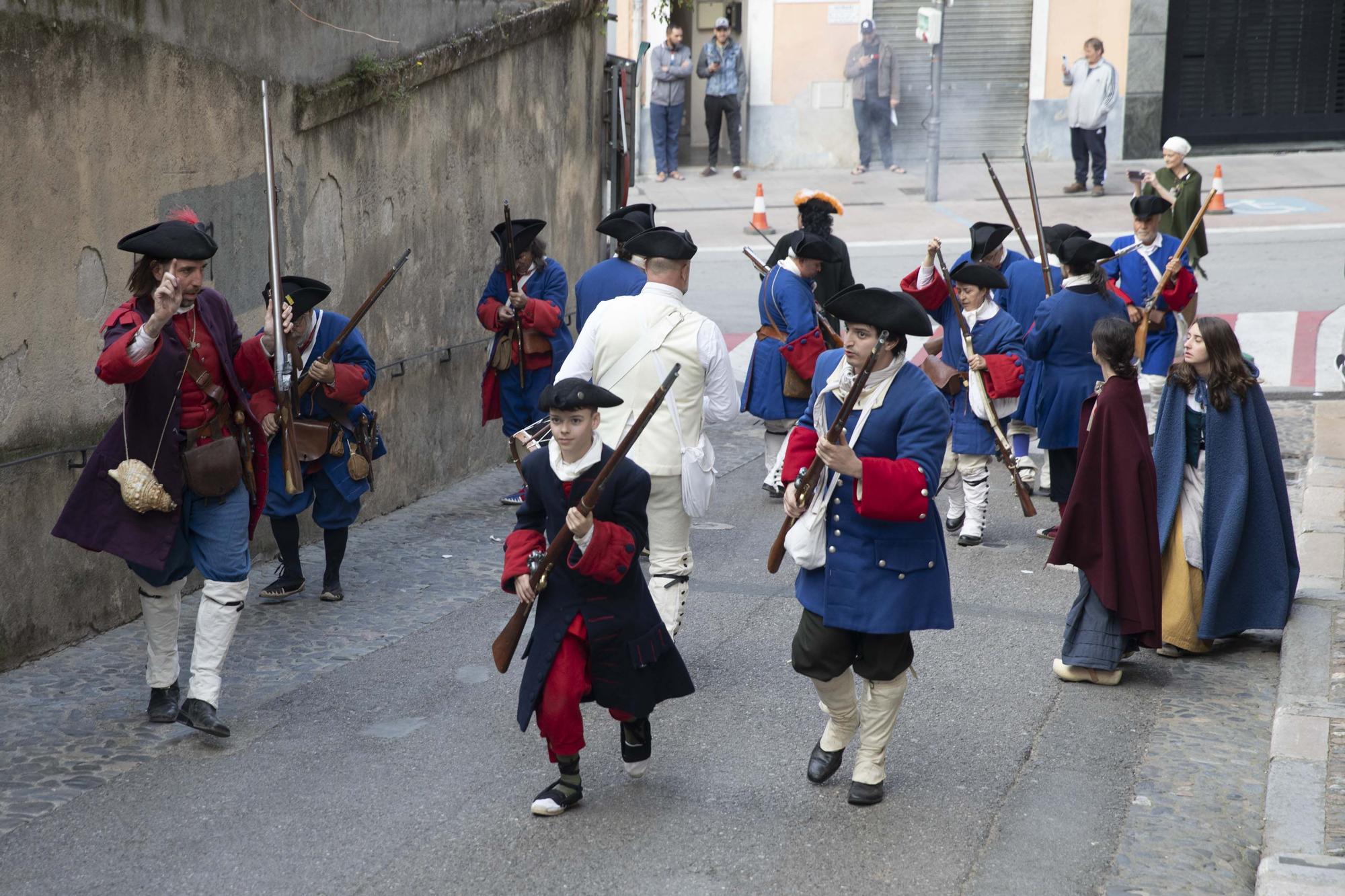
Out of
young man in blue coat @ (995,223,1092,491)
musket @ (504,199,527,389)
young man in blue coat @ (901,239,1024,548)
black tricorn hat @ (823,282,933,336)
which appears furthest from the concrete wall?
black tricorn hat @ (823,282,933,336)

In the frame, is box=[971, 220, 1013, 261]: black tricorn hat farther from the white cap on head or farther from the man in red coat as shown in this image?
the man in red coat

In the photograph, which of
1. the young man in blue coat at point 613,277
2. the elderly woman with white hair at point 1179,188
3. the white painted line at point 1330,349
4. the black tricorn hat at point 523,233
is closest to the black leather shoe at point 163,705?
the young man in blue coat at point 613,277

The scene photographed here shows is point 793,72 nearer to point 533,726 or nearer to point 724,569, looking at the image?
point 724,569

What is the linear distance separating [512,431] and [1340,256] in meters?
11.0

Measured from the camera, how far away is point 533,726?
5988 millimetres

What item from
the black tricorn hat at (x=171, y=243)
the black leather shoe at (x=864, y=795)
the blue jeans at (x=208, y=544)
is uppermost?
the black tricorn hat at (x=171, y=243)

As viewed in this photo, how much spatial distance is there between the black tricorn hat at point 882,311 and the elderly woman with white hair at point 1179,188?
8.13m

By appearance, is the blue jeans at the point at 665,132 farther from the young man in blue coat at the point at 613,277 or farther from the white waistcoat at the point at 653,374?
the white waistcoat at the point at 653,374

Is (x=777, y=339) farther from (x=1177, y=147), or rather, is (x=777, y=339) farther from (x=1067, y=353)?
(x=1177, y=147)

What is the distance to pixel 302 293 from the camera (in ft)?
23.4

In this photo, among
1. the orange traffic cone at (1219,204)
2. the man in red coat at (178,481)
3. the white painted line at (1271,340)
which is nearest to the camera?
the man in red coat at (178,481)

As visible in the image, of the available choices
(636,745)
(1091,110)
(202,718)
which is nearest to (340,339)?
(202,718)

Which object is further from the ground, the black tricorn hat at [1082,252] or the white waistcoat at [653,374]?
the black tricorn hat at [1082,252]

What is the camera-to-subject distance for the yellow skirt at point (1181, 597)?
21.9 feet
